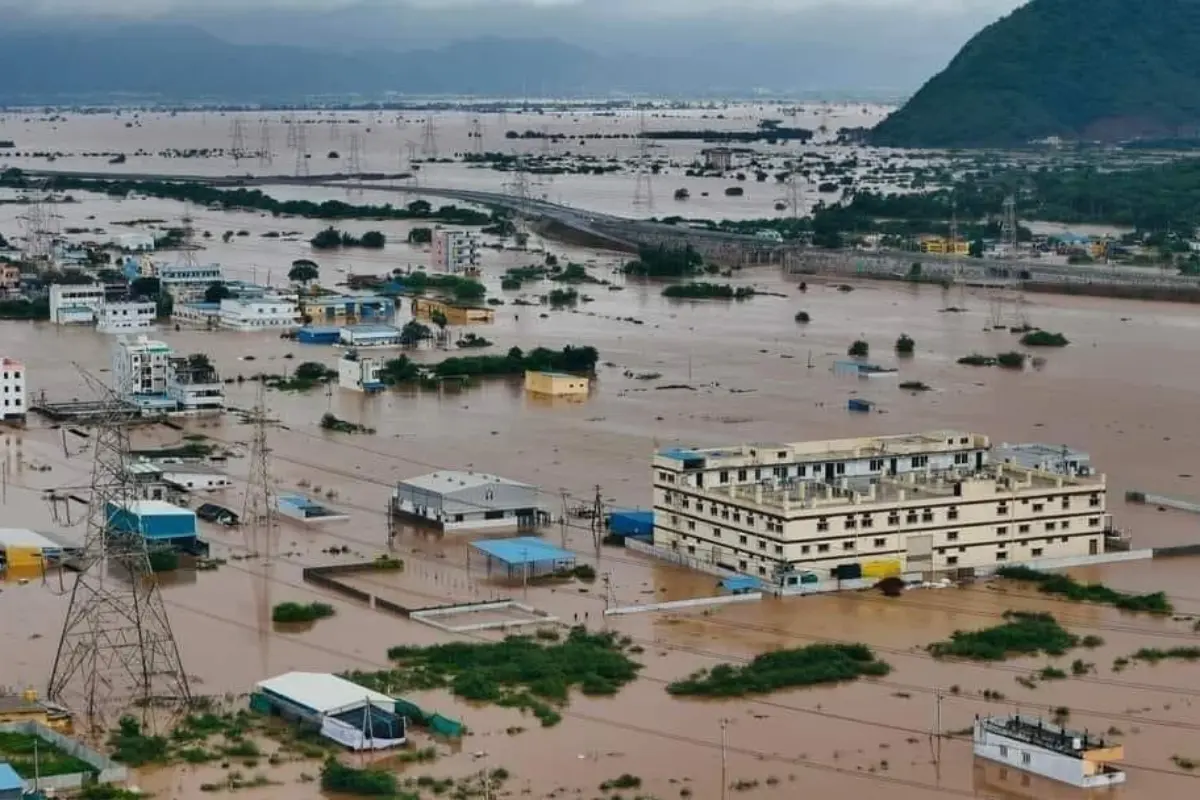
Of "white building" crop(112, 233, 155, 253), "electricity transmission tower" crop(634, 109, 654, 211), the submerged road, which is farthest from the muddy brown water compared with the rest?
"electricity transmission tower" crop(634, 109, 654, 211)

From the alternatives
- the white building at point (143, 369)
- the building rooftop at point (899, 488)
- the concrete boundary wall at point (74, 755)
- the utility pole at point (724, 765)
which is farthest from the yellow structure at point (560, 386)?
the concrete boundary wall at point (74, 755)

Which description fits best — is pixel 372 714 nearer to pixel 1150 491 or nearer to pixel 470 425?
pixel 1150 491

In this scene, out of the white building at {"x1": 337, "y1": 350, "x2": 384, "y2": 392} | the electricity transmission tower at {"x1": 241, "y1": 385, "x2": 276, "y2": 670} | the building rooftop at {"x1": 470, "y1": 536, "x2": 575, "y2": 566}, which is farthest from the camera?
the white building at {"x1": 337, "y1": 350, "x2": 384, "y2": 392}

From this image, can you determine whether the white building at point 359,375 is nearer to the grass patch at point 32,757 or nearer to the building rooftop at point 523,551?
the building rooftop at point 523,551

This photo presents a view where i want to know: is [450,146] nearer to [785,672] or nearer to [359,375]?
[359,375]

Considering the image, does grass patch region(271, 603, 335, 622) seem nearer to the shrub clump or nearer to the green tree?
the shrub clump

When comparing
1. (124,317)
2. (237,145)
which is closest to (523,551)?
(124,317)
